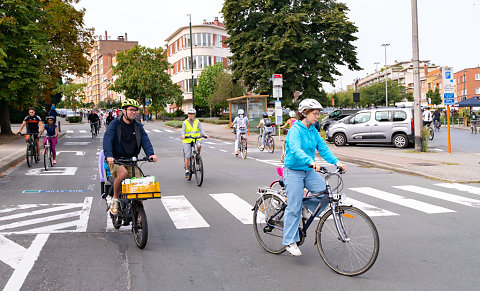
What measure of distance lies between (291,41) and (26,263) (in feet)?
95.7

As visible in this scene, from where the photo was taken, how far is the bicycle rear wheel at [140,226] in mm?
5688

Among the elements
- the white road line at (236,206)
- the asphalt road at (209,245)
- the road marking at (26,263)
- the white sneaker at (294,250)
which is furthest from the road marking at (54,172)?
the white sneaker at (294,250)

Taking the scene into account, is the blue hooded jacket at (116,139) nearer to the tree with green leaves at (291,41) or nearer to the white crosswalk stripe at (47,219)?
the white crosswalk stripe at (47,219)

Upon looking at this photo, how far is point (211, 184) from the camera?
37.3 ft

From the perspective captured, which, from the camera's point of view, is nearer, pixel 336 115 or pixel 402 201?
pixel 402 201

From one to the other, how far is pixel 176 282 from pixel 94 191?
6390 millimetres

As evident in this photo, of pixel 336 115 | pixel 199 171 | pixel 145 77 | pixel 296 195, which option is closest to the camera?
pixel 296 195

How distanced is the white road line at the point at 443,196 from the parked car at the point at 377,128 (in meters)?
10.8

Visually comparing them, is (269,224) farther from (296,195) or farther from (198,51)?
(198,51)

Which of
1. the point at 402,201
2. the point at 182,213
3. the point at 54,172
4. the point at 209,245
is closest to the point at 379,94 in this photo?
the point at 54,172

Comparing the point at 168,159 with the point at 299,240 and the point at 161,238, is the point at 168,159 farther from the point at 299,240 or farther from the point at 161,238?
the point at 299,240

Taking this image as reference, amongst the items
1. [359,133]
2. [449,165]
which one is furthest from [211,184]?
[359,133]

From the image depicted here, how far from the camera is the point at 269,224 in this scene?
18.3 ft

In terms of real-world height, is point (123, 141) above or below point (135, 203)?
above
